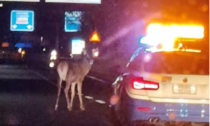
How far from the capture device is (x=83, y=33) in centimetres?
5375

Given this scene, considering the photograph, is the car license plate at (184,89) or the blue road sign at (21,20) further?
the blue road sign at (21,20)

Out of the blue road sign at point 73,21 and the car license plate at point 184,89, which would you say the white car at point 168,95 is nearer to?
the car license plate at point 184,89

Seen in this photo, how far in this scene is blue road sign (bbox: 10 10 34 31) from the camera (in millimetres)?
46250

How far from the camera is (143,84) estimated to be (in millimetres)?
10742

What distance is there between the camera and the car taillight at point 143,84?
1067 cm

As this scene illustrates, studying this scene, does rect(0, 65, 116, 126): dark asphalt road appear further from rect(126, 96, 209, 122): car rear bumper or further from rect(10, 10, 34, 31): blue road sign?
rect(10, 10, 34, 31): blue road sign

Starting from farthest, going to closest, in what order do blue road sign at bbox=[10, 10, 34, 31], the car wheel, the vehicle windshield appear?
blue road sign at bbox=[10, 10, 34, 31], the car wheel, the vehicle windshield

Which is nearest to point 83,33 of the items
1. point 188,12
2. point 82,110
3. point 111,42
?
point 111,42

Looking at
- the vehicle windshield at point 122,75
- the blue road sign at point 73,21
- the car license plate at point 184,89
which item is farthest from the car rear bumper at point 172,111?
the blue road sign at point 73,21

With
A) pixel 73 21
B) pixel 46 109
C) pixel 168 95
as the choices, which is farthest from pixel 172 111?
pixel 73 21

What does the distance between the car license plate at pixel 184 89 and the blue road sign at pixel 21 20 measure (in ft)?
119

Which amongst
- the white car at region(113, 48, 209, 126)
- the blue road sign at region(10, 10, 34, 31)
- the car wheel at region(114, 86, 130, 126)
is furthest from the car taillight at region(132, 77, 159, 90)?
the blue road sign at region(10, 10, 34, 31)

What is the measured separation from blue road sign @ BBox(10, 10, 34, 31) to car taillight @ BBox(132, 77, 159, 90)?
118 ft

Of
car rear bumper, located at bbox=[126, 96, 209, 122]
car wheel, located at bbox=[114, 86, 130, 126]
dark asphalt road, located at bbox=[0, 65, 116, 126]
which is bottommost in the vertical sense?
dark asphalt road, located at bbox=[0, 65, 116, 126]
